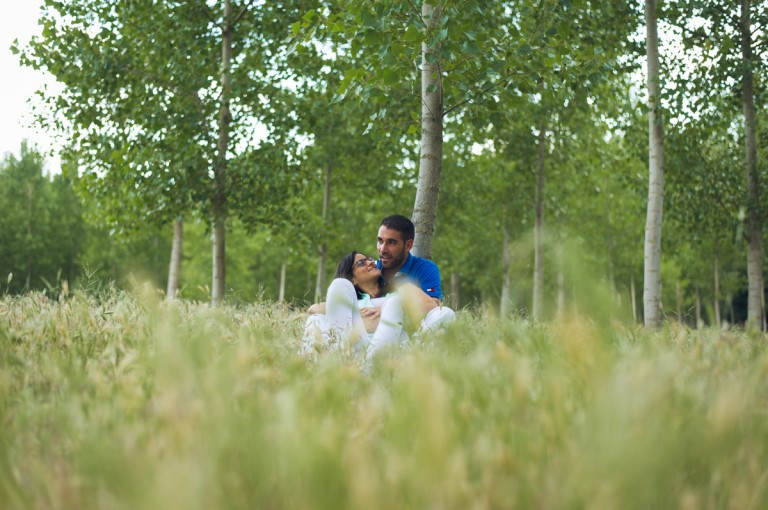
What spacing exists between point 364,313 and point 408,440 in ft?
12.7

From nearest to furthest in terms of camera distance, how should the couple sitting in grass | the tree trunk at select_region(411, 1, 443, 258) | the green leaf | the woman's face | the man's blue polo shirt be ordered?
the couple sitting in grass, the woman's face, the green leaf, the man's blue polo shirt, the tree trunk at select_region(411, 1, 443, 258)

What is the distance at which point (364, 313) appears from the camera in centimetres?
569

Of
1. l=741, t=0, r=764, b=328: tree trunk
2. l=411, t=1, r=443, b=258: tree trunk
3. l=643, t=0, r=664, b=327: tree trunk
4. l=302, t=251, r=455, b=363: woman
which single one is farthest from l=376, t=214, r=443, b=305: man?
l=741, t=0, r=764, b=328: tree trunk

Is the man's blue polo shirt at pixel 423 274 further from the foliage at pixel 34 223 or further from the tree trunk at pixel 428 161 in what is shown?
the foliage at pixel 34 223

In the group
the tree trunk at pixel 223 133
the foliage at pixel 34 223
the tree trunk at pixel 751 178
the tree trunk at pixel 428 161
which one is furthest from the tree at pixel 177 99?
the foliage at pixel 34 223

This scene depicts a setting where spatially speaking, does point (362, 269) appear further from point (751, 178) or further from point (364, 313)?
point (751, 178)

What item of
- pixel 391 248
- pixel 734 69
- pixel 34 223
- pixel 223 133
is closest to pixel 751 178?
pixel 734 69

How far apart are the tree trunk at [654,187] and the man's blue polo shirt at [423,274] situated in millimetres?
5369

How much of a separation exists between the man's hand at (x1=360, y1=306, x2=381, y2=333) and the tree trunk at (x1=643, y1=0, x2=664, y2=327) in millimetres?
6842


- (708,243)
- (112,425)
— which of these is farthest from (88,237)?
(112,425)

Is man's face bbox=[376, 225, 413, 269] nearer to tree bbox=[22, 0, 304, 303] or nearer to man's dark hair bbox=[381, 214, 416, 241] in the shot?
man's dark hair bbox=[381, 214, 416, 241]

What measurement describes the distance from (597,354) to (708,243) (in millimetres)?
32098

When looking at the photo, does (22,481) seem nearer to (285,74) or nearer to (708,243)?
(285,74)

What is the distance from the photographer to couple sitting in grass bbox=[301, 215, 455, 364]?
447 centimetres
